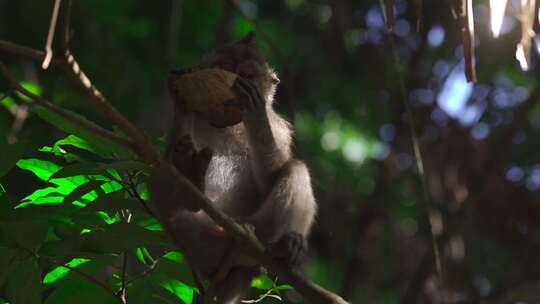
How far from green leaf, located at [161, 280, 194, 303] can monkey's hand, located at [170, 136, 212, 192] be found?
27.4 inches

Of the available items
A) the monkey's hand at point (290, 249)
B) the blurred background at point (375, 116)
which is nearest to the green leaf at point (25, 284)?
the monkey's hand at point (290, 249)

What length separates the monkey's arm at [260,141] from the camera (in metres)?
4.06

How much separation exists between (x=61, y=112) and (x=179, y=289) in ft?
3.67

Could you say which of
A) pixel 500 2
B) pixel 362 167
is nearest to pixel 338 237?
pixel 362 167

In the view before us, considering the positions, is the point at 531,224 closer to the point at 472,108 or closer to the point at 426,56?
the point at 472,108

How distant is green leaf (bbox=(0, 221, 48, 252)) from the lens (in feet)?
9.15

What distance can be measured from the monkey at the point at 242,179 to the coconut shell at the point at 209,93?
0.05 m

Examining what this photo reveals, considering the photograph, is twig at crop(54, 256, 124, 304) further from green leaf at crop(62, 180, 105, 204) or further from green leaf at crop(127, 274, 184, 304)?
green leaf at crop(62, 180, 105, 204)

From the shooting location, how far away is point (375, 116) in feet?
29.2

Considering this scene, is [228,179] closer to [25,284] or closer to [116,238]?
[116,238]

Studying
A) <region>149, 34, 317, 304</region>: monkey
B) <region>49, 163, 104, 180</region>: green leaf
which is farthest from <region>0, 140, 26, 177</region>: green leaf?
<region>149, 34, 317, 304</region>: monkey

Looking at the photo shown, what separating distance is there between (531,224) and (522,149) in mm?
807

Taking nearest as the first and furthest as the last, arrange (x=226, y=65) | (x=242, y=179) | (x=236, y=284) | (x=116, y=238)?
(x=116, y=238) → (x=236, y=284) → (x=226, y=65) → (x=242, y=179)

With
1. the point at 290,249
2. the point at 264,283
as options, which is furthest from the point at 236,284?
the point at 264,283
